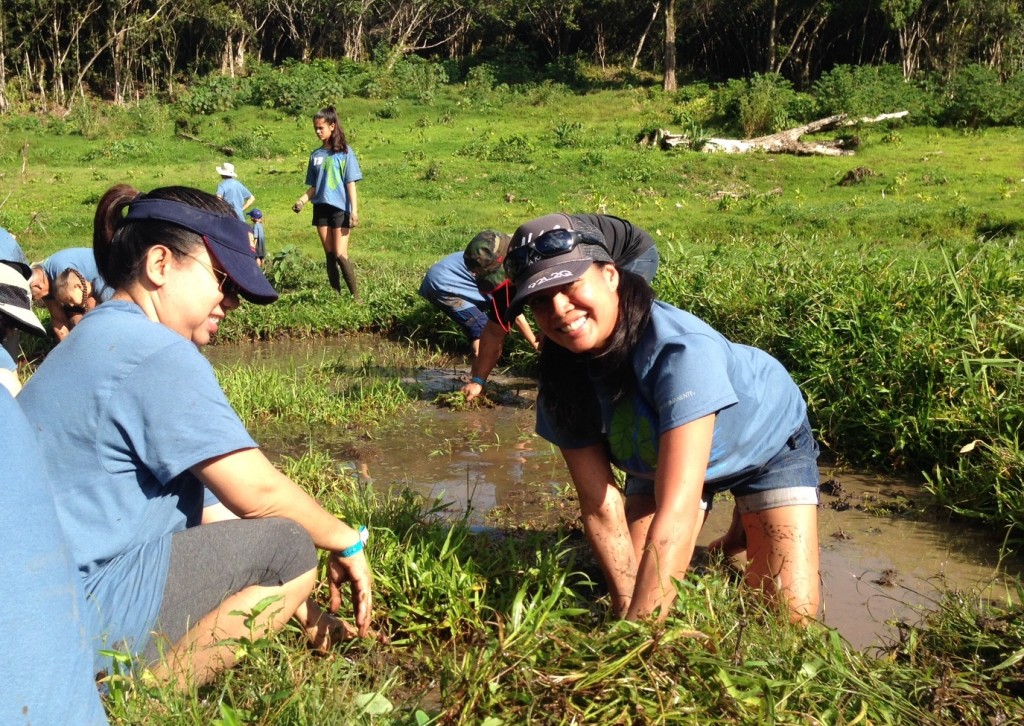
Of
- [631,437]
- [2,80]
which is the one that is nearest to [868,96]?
[631,437]

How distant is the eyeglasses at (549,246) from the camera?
2.80 meters

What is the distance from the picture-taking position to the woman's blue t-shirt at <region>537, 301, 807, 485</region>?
8.97 ft

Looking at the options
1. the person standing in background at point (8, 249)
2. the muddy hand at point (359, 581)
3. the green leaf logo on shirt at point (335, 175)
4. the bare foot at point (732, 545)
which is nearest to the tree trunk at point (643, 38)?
the green leaf logo on shirt at point (335, 175)

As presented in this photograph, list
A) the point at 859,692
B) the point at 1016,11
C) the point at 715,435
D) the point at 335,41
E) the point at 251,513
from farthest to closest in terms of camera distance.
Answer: the point at 335,41 < the point at 1016,11 < the point at 715,435 < the point at 251,513 < the point at 859,692

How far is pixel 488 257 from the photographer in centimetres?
599

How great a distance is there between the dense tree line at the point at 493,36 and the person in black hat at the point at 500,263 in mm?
20113

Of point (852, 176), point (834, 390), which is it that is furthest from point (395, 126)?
point (834, 390)

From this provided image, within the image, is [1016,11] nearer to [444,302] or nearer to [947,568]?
[444,302]

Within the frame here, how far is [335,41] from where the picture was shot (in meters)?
36.2

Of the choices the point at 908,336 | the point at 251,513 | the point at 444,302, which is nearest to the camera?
the point at 251,513

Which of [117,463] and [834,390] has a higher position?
[117,463]

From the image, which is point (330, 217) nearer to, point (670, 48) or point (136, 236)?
point (136, 236)

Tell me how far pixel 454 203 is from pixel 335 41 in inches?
921

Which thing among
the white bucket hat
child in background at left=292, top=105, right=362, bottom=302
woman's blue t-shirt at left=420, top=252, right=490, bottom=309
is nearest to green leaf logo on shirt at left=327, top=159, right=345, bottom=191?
child in background at left=292, top=105, right=362, bottom=302
